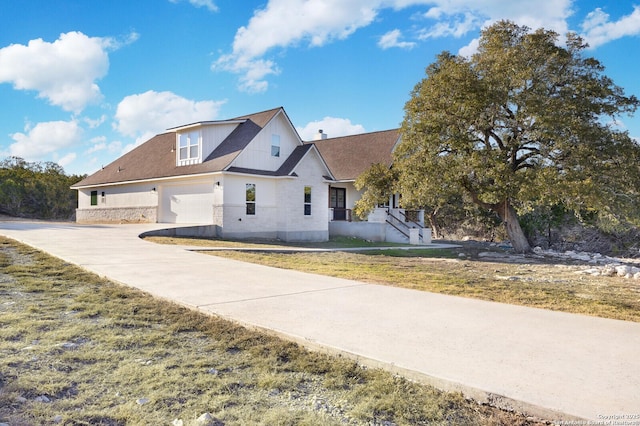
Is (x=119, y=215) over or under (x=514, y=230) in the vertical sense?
over

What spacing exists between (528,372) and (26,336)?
192 inches

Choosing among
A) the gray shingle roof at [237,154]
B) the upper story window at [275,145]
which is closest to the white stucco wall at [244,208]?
the gray shingle roof at [237,154]

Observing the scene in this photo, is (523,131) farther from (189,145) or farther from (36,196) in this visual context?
(36,196)

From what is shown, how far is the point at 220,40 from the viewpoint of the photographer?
16312 millimetres

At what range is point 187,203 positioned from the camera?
2295 centimetres

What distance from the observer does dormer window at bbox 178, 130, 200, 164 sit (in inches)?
901

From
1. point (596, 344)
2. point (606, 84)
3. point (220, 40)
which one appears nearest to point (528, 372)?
point (596, 344)

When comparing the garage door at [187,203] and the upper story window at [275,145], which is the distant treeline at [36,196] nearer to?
the garage door at [187,203]

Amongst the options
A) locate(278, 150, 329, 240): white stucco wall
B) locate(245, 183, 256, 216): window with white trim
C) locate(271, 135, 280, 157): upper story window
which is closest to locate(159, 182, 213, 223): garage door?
locate(245, 183, 256, 216): window with white trim

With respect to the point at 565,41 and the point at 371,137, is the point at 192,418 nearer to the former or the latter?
the point at 565,41

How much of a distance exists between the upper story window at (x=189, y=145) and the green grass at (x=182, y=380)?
18124 millimetres

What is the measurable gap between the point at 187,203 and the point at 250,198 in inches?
139

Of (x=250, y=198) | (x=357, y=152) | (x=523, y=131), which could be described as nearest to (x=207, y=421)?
(x=523, y=131)

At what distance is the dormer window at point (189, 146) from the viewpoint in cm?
2289
